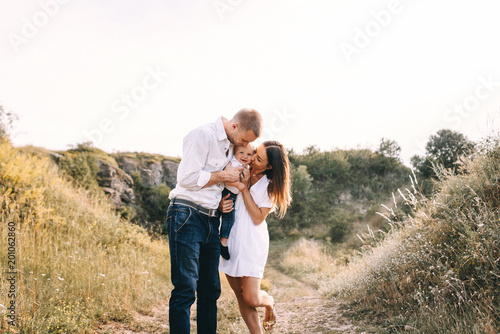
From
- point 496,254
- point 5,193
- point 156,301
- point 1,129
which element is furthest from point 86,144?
point 496,254

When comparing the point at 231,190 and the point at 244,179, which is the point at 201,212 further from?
the point at 244,179

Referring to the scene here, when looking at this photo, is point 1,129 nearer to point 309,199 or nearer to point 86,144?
point 86,144

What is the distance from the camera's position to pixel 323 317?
455 cm

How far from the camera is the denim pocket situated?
2.75 metres

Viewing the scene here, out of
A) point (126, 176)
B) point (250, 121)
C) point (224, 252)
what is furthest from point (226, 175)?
point (126, 176)

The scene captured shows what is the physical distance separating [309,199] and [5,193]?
520 inches

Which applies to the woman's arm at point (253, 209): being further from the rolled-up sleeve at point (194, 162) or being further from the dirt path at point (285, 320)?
the dirt path at point (285, 320)

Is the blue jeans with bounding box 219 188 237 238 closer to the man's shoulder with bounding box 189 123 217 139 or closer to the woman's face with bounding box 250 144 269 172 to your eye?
the woman's face with bounding box 250 144 269 172

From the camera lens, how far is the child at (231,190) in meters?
3.21

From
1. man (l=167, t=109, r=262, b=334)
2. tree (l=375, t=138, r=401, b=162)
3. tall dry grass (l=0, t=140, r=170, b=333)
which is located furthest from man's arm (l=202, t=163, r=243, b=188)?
tree (l=375, t=138, r=401, b=162)

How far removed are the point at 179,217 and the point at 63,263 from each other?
8.66ft

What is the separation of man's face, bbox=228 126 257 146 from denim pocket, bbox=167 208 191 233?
760mm

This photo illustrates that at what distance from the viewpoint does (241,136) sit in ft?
9.76

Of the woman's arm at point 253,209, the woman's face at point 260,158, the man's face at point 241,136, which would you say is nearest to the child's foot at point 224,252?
the woman's arm at point 253,209
